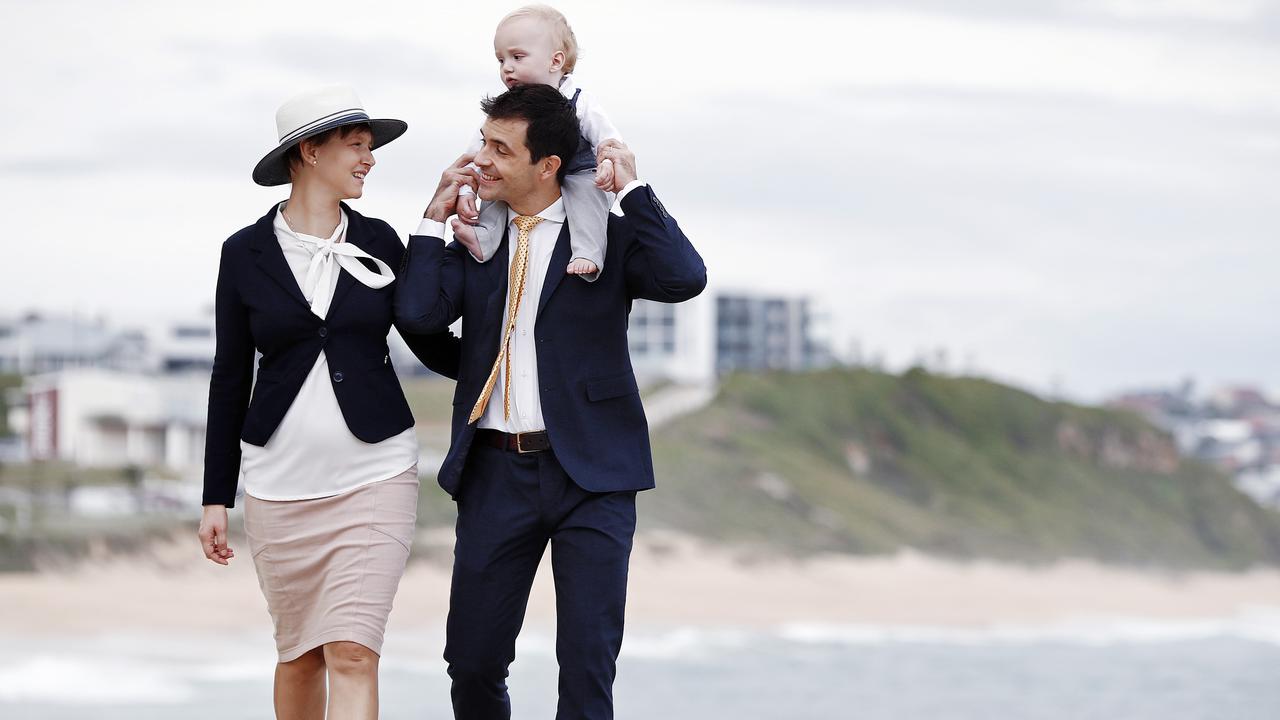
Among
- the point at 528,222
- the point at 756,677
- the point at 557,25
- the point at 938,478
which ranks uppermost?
the point at 557,25

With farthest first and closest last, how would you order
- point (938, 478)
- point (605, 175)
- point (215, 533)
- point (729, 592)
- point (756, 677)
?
point (938, 478), point (729, 592), point (756, 677), point (215, 533), point (605, 175)

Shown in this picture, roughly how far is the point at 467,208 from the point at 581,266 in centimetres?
27

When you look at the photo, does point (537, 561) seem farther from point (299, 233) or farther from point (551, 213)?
point (299, 233)

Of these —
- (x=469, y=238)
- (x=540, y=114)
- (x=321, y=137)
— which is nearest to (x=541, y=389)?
(x=469, y=238)

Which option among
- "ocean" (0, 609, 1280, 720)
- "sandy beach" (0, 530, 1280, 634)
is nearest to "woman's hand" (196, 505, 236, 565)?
"ocean" (0, 609, 1280, 720)

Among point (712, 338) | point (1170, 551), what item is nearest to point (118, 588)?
point (1170, 551)

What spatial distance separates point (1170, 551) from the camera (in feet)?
131

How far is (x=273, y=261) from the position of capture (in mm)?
3486

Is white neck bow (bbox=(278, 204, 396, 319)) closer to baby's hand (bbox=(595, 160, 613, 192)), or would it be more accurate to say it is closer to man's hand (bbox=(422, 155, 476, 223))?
man's hand (bbox=(422, 155, 476, 223))

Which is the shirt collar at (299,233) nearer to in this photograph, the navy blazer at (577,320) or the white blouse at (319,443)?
the white blouse at (319,443)

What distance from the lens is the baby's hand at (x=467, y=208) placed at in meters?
3.49

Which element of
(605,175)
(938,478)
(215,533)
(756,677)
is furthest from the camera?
(938,478)

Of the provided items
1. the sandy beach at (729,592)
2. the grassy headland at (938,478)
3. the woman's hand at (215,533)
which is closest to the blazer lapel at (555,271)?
the woman's hand at (215,533)

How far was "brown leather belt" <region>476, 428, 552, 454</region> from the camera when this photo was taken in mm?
3441
